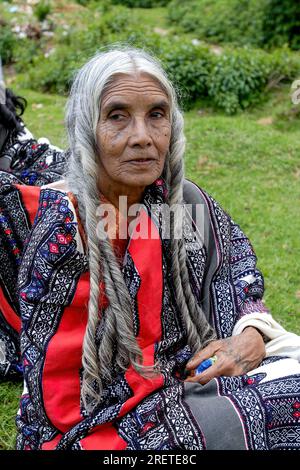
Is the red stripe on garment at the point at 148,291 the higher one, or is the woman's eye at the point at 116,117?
the woman's eye at the point at 116,117

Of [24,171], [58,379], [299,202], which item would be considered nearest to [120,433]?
[58,379]

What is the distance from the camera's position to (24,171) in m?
3.24

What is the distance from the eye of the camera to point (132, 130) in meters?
2.20

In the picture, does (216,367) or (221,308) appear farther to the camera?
(221,308)

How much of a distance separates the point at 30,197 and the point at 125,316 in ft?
2.79

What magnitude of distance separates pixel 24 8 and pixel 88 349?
11494 millimetres

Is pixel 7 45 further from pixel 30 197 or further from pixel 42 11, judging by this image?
pixel 30 197

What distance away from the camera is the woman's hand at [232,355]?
230 cm

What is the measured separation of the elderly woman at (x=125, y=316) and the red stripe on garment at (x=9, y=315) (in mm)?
693

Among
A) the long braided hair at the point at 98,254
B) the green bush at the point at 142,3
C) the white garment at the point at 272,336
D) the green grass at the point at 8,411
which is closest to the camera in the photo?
the long braided hair at the point at 98,254

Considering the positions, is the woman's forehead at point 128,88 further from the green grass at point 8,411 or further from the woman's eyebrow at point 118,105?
the green grass at point 8,411

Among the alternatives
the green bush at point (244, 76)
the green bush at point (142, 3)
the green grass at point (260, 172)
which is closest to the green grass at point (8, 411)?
the green grass at point (260, 172)

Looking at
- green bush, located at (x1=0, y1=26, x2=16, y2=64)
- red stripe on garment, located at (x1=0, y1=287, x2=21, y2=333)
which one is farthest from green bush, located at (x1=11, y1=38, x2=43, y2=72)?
red stripe on garment, located at (x1=0, y1=287, x2=21, y2=333)

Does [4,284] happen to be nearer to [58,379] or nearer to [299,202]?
[58,379]
